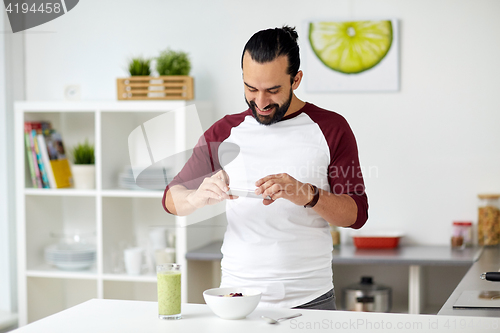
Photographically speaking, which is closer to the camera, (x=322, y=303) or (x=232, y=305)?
(x=232, y=305)

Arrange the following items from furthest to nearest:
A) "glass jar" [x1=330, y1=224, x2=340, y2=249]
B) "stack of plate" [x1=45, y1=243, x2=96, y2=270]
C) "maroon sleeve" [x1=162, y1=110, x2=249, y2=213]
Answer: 1. "stack of plate" [x1=45, y1=243, x2=96, y2=270]
2. "glass jar" [x1=330, y1=224, x2=340, y2=249]
3. "maroon sleeve" [x1=162, y1=110, x2=249, y2=213]

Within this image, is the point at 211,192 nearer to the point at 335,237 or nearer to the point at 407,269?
the point at 335,237

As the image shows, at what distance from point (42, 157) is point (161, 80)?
0.81 m

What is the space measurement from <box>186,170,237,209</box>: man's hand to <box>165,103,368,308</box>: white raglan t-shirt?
132mm

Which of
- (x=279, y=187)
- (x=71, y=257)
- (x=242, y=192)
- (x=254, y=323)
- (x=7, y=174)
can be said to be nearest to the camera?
(x=254, y=323)

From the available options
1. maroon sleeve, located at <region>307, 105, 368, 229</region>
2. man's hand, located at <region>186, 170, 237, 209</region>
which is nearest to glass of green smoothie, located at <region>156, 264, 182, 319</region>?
man's hand, located at <region>186, 170, 237, 209</region>

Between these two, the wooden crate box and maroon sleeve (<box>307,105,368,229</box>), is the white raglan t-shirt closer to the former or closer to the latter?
maroon sleeve (<box>307,105,368,229</box>)

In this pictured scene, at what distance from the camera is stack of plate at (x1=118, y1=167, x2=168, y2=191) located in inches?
121

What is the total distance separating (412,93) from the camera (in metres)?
3.03

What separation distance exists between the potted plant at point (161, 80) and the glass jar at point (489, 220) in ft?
5.23

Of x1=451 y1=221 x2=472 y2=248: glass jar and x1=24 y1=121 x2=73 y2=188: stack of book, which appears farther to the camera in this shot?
x1=24 y1=121 x2=73 y2=188: stack of book

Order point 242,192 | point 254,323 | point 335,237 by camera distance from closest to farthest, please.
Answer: point 254,323, point 242,192, point 335,237

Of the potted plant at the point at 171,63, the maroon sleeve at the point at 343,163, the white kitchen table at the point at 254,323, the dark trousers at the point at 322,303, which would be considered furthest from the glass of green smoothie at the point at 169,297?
the potted plant at the point at 171,63

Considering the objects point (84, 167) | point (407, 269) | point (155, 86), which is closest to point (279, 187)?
point (155, 86)
